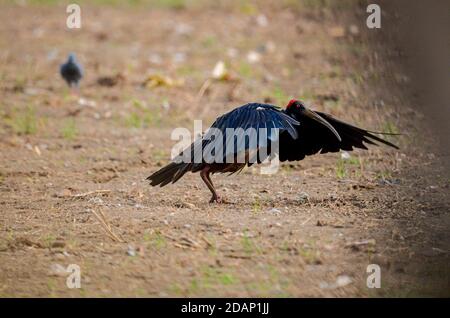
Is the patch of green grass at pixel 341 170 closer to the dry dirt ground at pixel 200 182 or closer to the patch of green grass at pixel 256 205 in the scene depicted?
the dry dirt ground at pixel 200 182

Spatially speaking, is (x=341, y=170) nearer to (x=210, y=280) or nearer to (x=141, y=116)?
(x=210, y=280)

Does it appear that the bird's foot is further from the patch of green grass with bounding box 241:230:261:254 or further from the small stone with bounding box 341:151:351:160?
the small stone with bounding box 341:151:351:160

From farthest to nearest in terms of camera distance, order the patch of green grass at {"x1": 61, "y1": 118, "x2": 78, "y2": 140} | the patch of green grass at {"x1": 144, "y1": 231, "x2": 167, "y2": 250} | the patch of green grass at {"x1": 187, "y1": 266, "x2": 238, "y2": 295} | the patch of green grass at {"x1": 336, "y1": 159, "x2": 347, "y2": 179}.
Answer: the patch of green grass at {"x1": 61, "y1": 118, "x2": 78, "y2": 140}
the patch of green grass at {"x1": 336, "y1": 159, "x2": 347, "y2": 179}
the patch of green grass at {"x1": 144, "y1": 231, "x2": 167, "y2": 250}
the patch of green grass at {"x1": 187, "y1": 266, "x2": 238, "y2": 295}

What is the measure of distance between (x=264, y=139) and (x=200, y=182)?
1490mm

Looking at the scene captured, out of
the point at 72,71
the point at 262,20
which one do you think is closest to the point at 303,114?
the point at 72,71

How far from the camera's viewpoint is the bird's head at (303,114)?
5988mm

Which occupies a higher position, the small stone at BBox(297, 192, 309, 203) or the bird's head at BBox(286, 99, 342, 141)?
the bird's head at BBox(286, 99, 342, 141)

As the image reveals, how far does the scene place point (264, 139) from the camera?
557cm

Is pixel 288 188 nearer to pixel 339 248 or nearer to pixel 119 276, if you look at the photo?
pixel 339 248

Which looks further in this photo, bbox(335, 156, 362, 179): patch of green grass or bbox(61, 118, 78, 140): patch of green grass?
Answer: bbox(61, 118, 78, 140): patch of green grass

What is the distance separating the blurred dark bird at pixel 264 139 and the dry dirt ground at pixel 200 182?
0.96ft

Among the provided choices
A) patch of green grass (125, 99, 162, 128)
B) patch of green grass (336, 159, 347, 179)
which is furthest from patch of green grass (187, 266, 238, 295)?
patch of green grass (125, 99, 162, 128)

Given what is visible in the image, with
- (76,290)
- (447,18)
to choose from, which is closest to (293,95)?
(447,18)

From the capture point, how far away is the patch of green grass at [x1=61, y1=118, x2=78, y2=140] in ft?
27.6
